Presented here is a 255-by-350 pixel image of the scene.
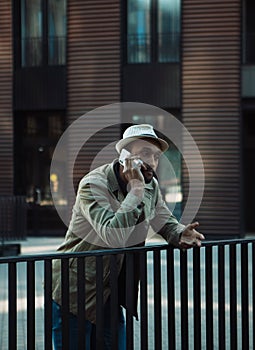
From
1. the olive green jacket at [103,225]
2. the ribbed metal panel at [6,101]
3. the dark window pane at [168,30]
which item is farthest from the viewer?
the ribbed metal panel at [6,101]

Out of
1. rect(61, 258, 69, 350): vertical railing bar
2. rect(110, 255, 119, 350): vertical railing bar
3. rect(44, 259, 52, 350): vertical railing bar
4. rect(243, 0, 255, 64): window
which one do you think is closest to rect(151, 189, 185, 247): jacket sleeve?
rect(110, 255, 119, 350): vertical railing bar

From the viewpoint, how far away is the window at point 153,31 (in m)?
18.4

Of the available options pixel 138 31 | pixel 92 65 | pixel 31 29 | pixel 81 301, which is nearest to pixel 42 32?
pixel 31 29

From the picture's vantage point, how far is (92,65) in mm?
18625

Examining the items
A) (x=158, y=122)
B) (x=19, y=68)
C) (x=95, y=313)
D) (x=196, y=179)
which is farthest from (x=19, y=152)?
(x=95, y=313)

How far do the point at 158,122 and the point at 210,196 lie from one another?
257cm

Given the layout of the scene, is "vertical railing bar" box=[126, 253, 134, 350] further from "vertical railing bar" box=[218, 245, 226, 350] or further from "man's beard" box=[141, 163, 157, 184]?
"vertical railing bar" box=[218, 245, 226, 350]

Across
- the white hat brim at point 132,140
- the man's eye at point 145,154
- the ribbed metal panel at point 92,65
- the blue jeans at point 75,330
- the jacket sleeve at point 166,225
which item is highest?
the ribbed metal panel at point 92,65

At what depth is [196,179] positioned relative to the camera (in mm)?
17547

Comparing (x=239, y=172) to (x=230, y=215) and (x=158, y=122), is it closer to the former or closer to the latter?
(x=230, y=215)

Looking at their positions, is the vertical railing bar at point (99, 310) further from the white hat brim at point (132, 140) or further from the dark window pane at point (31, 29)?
the dark window pane at point (31, 29)

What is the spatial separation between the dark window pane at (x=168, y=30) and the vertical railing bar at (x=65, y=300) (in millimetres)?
15248

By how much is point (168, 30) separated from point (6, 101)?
4.91 m

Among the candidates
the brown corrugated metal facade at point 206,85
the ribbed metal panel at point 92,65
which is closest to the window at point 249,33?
the brown corrugated metal facade at point 206,85
